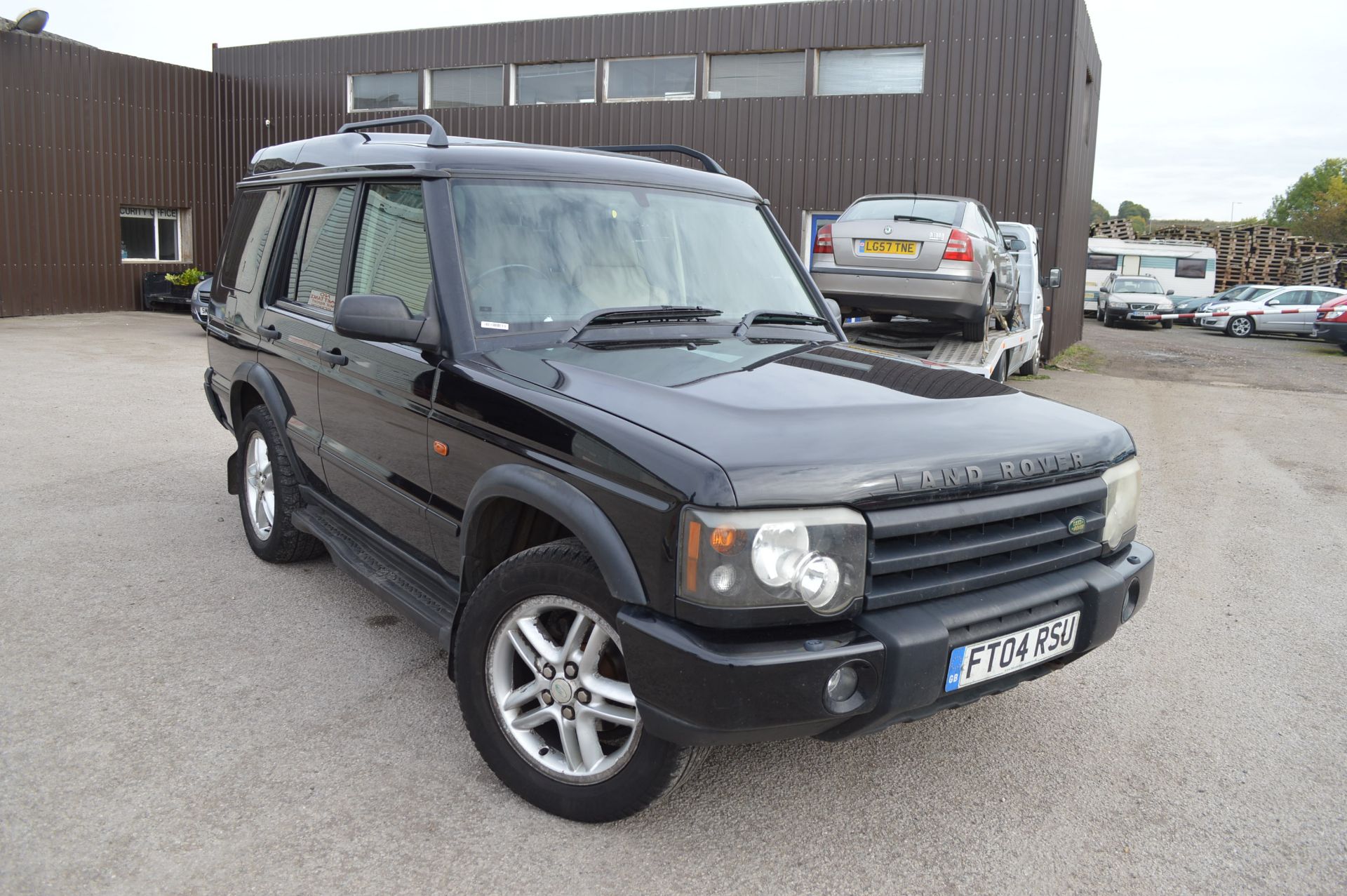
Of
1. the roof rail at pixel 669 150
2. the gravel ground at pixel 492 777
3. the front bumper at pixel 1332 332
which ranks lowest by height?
the gravel ground at pixel 492 777

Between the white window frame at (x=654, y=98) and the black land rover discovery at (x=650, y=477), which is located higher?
the white window frame at (x=654, y=98)

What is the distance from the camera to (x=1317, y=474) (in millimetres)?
8562

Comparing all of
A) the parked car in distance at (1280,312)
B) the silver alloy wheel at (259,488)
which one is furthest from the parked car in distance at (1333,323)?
the silver alloy wheel at (259,488)

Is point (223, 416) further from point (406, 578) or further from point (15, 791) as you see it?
point (15, 791)

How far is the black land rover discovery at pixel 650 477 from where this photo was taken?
239 cm

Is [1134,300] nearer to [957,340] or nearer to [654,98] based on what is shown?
[654,98]

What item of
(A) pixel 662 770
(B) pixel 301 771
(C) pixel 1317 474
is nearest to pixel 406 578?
(B) pixel 301 771

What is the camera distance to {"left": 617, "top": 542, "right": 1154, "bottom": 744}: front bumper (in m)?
2.32

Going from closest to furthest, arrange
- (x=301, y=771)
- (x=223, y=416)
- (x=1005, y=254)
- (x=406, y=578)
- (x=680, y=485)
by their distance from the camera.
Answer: (x=680, y=485)
(x=301, y=771)
(x=406, y=578)
(x=223, y=416)
(x=1005, y=254)

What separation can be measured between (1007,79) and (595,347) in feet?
52.5

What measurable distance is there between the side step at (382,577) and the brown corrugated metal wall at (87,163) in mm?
20409

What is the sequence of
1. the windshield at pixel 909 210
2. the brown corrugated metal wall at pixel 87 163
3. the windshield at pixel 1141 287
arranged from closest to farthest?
the windshield at pixel 909 210 < the brown corrugated metal wall at pixel 87 163 < the windshield at pixel 1141 287

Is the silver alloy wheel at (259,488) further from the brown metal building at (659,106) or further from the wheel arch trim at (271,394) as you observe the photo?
the brown metal building at (659,106)

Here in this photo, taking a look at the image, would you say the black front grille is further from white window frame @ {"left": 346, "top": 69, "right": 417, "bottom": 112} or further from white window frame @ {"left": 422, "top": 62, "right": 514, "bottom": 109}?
white window frame @ {"left": 346, "top": 69, "right": 417, "bottom": 112}
